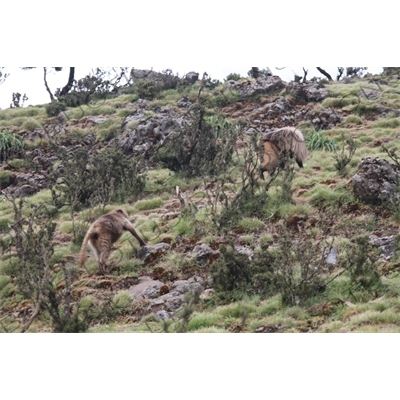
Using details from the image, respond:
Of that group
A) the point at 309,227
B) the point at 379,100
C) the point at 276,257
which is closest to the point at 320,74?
the point at 379,100

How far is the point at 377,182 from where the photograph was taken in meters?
5.90

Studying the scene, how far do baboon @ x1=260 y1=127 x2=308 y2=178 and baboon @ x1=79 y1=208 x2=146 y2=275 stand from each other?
Answer: 69.0 inches

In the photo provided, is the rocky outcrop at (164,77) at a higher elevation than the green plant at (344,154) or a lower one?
higher

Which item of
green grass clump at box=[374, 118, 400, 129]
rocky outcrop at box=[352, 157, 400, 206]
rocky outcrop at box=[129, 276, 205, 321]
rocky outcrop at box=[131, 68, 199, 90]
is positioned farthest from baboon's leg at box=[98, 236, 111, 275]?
green grass clump at box=[374, 118, 400, 129]

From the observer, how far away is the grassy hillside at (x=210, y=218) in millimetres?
4430

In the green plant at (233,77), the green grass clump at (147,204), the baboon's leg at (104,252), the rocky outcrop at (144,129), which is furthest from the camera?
the green plant at (233,77)

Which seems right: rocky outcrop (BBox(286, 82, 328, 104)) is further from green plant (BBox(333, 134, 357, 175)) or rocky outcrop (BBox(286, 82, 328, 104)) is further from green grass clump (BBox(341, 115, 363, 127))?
green plant (BBox(333, 134, 357, 175))

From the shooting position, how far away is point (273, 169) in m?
6.55

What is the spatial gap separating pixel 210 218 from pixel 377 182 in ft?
6.10

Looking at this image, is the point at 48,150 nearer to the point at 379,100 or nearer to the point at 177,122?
the point at 177,122

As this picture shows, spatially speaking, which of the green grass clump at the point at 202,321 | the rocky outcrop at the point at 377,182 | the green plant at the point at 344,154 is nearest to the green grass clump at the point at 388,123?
the green plant at the point at 344,154

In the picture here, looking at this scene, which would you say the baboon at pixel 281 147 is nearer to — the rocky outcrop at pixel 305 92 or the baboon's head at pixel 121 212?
the rocky outcrop at pixel 305 92

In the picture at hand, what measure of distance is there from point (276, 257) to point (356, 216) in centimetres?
117

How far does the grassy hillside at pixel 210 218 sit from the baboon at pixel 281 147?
0.12 meters
